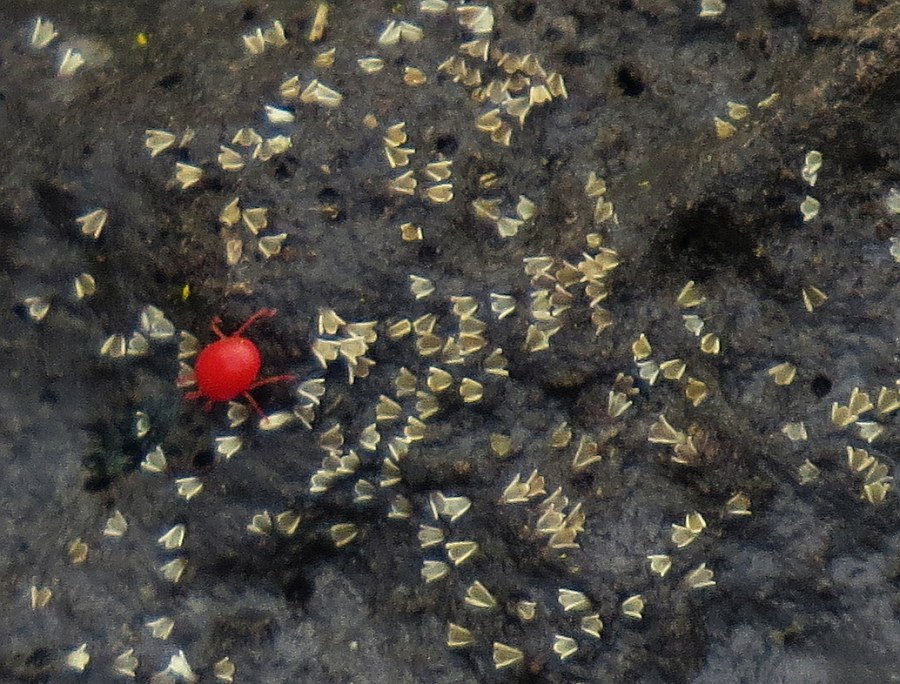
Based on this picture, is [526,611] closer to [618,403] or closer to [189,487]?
[618,403]

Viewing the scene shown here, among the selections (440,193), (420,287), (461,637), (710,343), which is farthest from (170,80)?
(461,637)

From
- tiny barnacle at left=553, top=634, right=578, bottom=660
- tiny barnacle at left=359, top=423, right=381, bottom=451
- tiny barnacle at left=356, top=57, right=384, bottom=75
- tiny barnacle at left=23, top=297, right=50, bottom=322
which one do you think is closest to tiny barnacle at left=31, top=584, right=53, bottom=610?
tiny barnacle at left=23, top=297, right=50, bottom=322

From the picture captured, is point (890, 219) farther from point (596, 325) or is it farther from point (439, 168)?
point (439, 168)

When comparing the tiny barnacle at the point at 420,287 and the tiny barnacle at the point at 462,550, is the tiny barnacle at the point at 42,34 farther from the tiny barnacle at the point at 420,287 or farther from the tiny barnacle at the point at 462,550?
the tiny barnacle at the point at 462,550

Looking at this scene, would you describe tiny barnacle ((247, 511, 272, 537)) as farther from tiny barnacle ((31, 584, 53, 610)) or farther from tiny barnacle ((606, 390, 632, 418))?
tiny barnacle ((606, 390, 632, 418))

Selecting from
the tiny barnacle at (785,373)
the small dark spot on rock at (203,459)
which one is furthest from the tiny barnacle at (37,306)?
the tiny barnacle at (785,373)

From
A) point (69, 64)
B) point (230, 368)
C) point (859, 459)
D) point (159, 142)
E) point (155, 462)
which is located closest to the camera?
point (230, 368)

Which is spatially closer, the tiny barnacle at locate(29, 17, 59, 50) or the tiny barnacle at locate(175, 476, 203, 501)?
the tiny barnacle at locate(175, 476, 203, 501)
